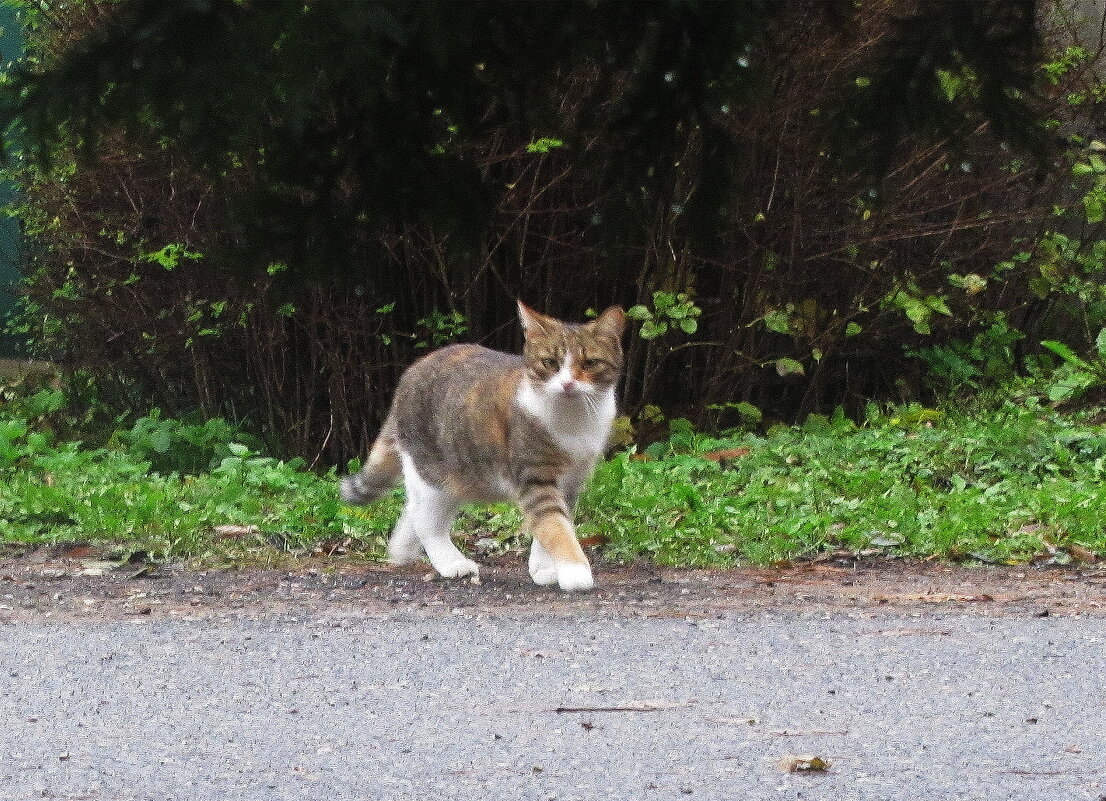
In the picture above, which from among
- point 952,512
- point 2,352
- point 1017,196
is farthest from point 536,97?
point 2,352

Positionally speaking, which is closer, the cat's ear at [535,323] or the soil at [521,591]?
the soil at [521,591]

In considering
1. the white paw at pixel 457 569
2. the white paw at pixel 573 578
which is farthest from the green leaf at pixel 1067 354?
the white paw at pixel 573 578

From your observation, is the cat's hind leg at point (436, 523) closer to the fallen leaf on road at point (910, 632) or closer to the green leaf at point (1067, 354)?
the fallen leaf on road at point (910, 632)

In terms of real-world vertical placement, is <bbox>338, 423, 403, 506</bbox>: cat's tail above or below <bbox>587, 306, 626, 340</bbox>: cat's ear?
below

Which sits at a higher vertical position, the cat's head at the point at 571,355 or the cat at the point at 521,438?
the cat's head at the point at 571,355

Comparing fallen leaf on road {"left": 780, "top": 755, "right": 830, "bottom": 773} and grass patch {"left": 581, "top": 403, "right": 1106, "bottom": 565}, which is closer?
fallen leaf on road {"left": 780, "top": 755, "right": 830, "bottom": 773}

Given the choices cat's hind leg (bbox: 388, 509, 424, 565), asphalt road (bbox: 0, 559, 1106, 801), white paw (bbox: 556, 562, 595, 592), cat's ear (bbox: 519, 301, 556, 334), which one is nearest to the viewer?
asphalt road (bbox: 0, 559, 1106, 801)

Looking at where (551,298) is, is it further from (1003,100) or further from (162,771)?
(1003,100)

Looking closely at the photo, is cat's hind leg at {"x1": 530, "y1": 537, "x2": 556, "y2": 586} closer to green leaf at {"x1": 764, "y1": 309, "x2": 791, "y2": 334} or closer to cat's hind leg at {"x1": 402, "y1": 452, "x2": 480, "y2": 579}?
cat's hind leg at {"x1": 402, "y1": 452, "x2": 480, "y2": 579}

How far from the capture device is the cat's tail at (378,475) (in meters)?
7.36

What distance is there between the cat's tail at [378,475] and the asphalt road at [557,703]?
149 centimetres

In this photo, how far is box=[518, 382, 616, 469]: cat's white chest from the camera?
255 inches

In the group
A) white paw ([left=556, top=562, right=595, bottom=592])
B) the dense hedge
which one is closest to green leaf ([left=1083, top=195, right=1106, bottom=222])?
the dense hedge

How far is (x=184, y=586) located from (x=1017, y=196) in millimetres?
6211
